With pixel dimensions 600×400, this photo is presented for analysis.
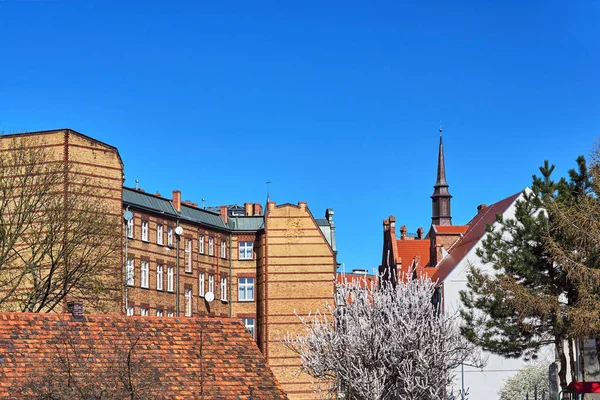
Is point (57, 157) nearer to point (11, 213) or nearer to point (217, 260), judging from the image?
point (11, 213)

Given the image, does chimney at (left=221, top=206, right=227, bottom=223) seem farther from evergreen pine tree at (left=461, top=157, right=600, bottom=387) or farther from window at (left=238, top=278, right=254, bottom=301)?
evergreen pine tree at (left=461, top=157, right=600, bottom=387)

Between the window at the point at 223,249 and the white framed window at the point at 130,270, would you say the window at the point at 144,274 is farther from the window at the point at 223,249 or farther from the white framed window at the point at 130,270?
the window at the point at 223,249

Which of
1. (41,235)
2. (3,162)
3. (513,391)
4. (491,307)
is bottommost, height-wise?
(513,391)

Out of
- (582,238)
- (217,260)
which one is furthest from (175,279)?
(582,238)

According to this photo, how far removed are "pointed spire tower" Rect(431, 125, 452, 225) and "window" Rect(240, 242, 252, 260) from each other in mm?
20280

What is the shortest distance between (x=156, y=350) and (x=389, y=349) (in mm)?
10214

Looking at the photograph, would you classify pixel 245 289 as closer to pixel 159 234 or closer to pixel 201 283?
pixel 201 283

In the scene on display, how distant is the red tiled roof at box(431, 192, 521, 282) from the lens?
63634 millimetres

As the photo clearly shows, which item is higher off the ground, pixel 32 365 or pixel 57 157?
pixel 57 157

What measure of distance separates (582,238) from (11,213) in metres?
25.1

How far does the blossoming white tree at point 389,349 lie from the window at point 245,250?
2999 centimetres

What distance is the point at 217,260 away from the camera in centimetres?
6725

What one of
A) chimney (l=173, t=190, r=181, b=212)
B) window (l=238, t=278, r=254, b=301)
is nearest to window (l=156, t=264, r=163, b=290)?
chimney (l=173, t=190, r=181, b=212)

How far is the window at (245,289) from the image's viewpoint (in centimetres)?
6750
